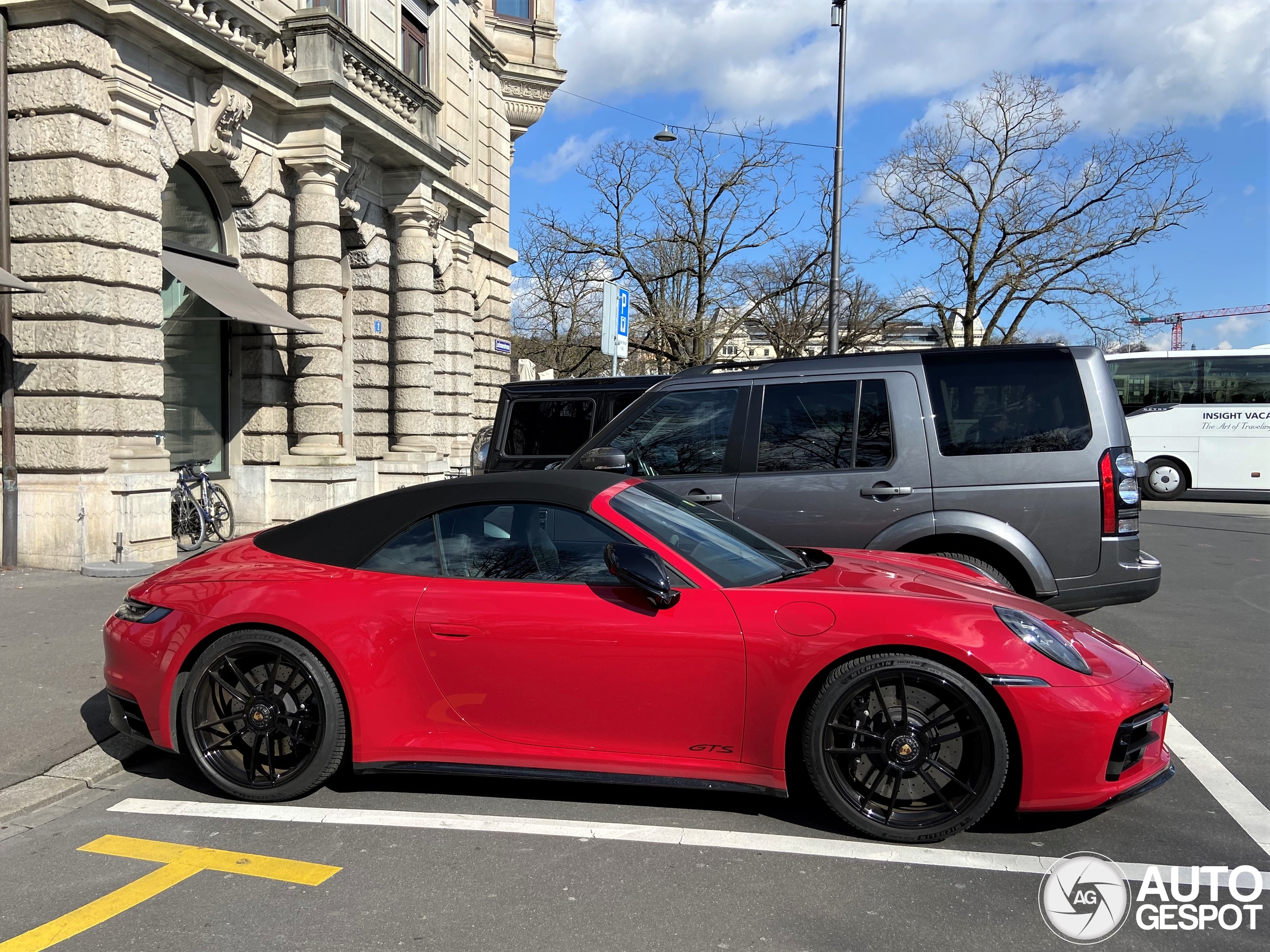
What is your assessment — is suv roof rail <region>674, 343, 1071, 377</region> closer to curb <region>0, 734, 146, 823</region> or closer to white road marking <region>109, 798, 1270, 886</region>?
white road marking <region>109, 798, 1270, 886</region>

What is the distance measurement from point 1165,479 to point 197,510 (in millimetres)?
20087

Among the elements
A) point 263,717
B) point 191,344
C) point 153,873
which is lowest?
point 153,873

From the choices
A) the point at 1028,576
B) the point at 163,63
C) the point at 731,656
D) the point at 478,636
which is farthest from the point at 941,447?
the point at 163,63

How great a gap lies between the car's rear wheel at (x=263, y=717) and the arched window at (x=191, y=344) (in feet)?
29.5

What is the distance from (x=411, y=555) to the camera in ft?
12.9

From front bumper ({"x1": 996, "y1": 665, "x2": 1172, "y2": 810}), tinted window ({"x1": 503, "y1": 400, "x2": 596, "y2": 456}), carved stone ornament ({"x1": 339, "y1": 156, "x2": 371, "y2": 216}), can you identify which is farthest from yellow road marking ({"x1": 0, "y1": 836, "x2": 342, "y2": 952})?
carved stone ornament ({"x1": 339, "y1": 156, "x2": 371, "y2": 216})

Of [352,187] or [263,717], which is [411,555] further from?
[352,187]

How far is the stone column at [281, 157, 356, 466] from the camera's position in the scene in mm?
13641

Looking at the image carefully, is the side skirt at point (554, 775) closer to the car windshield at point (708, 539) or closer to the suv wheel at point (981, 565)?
the car windshield at point (708, 539)

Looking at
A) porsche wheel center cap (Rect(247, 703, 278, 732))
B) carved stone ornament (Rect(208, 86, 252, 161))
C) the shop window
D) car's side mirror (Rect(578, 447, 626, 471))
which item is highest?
the shop window

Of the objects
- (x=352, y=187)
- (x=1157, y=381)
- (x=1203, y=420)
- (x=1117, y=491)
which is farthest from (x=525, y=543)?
(x=1157, y=381)

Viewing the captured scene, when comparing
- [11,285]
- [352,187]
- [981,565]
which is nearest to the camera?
[981,565]

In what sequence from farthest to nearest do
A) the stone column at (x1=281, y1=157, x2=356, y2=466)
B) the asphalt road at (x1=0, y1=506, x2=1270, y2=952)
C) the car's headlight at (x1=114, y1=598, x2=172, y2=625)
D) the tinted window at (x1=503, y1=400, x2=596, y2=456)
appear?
the stone column at (x1=281, y1=157, x2=356, y2=466)
the tinted window at (x1=503, y1=400, x2=596, y2=456)
the car's headlight at (x1=114, y1=598, x2=172, y2=625)
the asphalt road at (x1=0, y1=506, x2=1270, y2=952)

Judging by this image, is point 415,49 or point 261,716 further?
point 415,49
